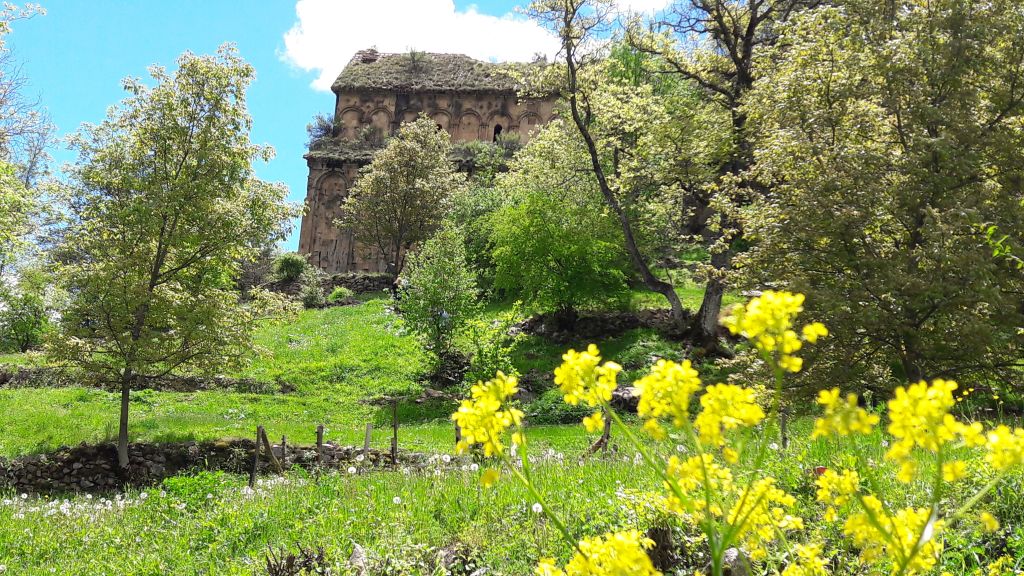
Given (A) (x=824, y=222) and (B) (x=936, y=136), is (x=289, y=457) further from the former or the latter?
(B) (x=936, y=136)

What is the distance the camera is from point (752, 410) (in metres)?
1.72

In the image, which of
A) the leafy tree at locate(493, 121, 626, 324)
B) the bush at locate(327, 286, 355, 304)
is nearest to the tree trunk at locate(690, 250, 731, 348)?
the leafy tree at locate(493, 121, 626, 324)

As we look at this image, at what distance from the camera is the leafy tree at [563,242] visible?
25.4 m

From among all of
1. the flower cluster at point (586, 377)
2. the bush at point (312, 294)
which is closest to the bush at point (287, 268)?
the bush at point (312, 294)

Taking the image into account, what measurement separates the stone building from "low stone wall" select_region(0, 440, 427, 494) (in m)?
39.4

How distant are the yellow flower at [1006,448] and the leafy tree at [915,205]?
25.3 ft

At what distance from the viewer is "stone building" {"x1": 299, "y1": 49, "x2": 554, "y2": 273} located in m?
54.7

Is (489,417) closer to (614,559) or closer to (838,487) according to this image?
(614,559)

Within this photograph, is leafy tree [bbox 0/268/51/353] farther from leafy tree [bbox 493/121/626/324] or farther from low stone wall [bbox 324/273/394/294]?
leafy tree [bbox 493/121/626/324]

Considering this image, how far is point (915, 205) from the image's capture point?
9.16m

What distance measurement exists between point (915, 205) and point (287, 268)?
42.7 meters

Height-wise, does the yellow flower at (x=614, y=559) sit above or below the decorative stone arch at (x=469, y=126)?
below

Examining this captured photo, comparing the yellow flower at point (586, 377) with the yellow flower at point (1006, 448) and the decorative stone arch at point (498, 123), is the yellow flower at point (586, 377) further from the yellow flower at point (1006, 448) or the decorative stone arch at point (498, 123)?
the decorative stone arch at point (498, 123)

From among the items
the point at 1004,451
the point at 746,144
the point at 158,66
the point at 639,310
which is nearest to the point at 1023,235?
the point at 1004,451
